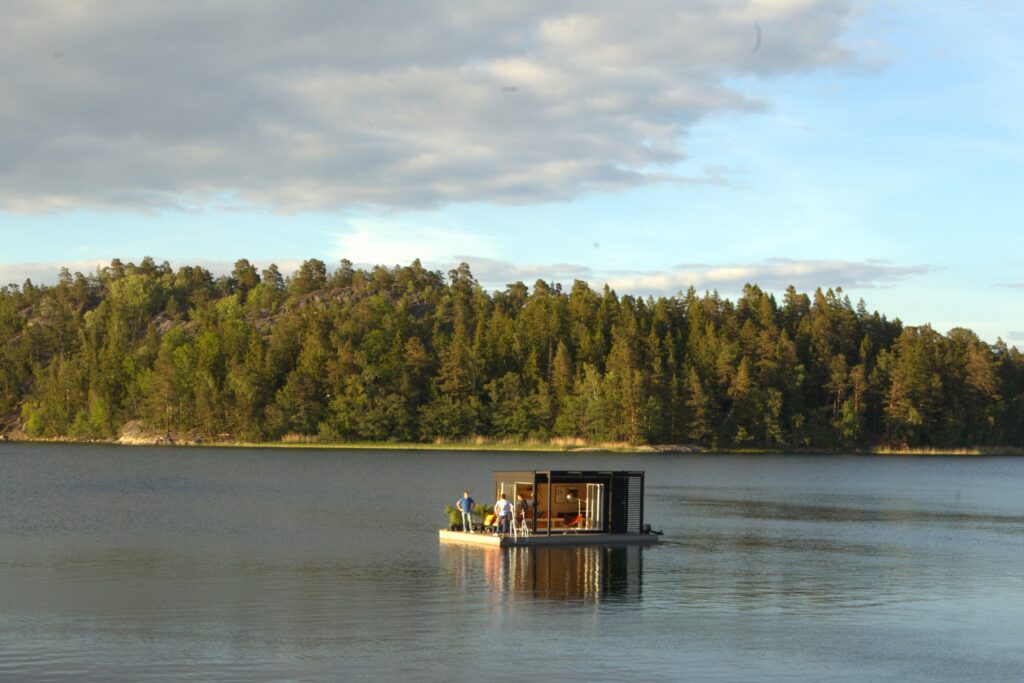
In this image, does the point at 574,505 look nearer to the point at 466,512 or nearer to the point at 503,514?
the point at 503,514

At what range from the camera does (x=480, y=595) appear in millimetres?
38781

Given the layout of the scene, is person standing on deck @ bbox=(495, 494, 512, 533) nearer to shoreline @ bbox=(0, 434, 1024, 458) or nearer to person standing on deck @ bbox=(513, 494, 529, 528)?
person standing on deck @ bbox=(513, 494, 529, 528)

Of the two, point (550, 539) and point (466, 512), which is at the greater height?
point (466, 512)

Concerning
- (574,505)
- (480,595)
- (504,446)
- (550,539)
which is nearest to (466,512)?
(550,539)

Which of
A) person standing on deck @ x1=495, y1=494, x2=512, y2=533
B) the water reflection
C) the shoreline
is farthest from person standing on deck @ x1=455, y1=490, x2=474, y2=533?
the shoreline

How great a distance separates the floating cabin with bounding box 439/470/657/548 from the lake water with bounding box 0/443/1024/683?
5.36ft

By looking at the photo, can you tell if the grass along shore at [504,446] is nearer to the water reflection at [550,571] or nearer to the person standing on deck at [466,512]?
the person standing on deck at [466,512]

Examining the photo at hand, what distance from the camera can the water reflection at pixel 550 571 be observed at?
132 ft

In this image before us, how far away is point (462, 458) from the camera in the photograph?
160 metres

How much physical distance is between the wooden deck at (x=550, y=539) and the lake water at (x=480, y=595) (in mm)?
875

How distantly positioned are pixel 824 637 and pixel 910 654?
273 cm

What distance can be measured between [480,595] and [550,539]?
1363 centimetres

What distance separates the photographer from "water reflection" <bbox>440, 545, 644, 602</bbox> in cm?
4022

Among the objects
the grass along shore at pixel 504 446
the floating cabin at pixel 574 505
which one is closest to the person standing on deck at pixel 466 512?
the floating cabin at pixel 574 505
